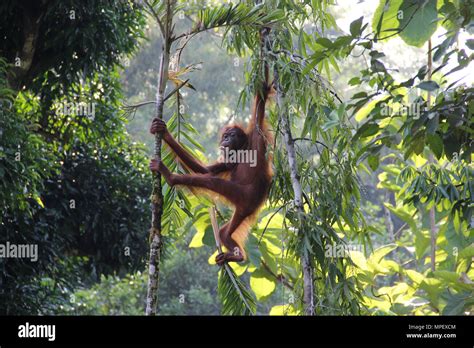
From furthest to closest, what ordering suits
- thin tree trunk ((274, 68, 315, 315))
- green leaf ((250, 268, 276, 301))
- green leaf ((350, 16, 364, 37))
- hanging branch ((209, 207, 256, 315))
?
green leaf ((250, 268, 276, 301)) < hanging branch ((209, 207, 256, 315)) < thin tree trunk ((274, 68, 315, 315)) < green leaf ((350, 16, 364, 37))

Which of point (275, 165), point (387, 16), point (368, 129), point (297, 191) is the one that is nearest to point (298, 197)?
point (297, 191)

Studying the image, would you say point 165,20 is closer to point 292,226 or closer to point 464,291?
point 292,226

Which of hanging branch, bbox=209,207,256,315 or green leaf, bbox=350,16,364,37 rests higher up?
green leaf, bbox=350,16,364,37

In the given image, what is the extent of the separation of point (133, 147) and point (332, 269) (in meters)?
4.82

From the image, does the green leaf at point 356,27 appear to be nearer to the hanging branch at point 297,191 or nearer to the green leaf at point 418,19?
the green leaf at point 418,19

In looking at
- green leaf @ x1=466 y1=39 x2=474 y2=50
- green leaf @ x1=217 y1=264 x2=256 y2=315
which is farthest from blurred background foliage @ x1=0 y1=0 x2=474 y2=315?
green leaf @ x1=217 y1=264 x2=256 y2=315

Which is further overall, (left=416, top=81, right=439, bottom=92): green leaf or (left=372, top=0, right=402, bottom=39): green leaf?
(left=372, top=0, right=402, bottom=39): green leaf

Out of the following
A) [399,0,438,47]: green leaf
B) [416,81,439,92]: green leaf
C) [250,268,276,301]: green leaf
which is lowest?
[250,268,276,301]: green leaf

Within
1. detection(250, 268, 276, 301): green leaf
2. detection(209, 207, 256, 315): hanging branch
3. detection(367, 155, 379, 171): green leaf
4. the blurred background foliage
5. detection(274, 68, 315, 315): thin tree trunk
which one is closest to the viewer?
detection(367, 155, 379, 171): green leaf

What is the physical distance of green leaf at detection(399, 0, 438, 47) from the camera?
3091 millimetres

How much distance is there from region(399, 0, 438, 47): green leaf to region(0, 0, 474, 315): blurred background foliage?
10mm

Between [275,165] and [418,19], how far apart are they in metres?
1.20

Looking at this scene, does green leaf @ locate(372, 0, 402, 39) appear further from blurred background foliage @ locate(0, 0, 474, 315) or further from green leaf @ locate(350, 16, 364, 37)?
green leaf @ locate(350, 16, 364, 37)

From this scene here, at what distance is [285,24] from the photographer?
14.0ft
